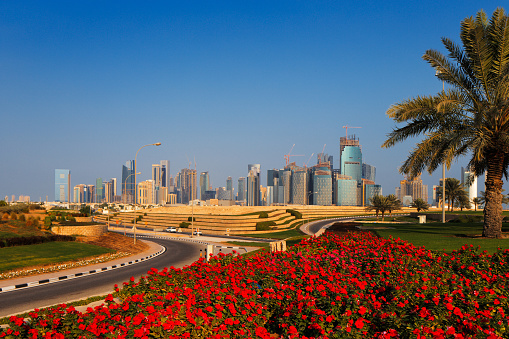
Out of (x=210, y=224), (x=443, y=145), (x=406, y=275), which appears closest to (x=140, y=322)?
(x=406, y=275)

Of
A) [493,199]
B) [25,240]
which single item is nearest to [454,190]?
[493,199]

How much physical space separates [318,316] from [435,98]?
17292 mm

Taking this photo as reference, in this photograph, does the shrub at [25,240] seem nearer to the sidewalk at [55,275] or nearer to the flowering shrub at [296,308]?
the sidewalk at [55,275]

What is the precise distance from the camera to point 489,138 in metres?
18.4

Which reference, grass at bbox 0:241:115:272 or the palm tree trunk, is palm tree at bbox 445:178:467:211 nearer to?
the palm tree trunk

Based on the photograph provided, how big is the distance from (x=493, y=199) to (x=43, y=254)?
27.5 m

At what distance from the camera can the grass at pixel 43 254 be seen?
21.5 meters

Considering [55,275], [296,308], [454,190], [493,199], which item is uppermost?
[493,199]

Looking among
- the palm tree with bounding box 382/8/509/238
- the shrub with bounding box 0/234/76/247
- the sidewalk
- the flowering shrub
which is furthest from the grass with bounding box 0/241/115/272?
the palm tree with bounding box 382/8/509/238

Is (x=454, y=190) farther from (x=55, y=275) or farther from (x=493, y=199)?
(x=55, y=275)

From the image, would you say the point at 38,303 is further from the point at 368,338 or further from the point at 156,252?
the point at 156,252

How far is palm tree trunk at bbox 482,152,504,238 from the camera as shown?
733 inches

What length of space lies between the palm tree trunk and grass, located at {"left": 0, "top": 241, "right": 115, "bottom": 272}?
2559 centimetres

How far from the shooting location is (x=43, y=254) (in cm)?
2411
